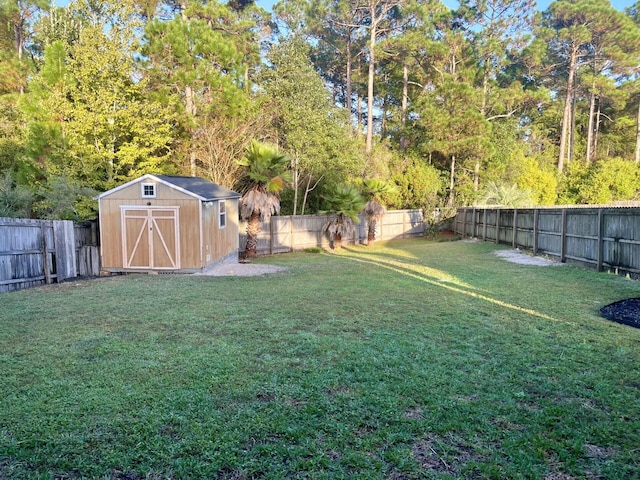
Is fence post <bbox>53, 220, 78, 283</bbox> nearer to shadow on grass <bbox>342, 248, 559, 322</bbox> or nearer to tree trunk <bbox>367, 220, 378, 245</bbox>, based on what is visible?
shadow on grass <bbox>342, 248, 559, 322</bbox>

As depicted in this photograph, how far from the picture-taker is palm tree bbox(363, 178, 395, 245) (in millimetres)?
18297

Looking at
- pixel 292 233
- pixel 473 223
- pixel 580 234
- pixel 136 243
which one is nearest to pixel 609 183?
pixel 473 223

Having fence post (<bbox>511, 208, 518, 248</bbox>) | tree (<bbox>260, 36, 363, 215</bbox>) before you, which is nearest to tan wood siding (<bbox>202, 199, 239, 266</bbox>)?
tree (<bbox>260, 36, 363, 215</bbox>)

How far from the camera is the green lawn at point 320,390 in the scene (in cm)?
247

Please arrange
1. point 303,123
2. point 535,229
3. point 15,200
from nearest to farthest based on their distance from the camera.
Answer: point 15,200 < point 535,229 < point 303,123

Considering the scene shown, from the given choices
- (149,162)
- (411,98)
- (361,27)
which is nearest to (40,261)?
(149,162)

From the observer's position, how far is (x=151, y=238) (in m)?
10.5

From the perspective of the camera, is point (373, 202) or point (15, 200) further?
point (373, 202)

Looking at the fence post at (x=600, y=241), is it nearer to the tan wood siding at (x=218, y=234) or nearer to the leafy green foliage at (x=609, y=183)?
the tan wood siding at (x=218, y=234)

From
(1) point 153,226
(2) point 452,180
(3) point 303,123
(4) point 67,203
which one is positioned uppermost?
(3) point 303,123

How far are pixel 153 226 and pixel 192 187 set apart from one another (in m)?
1.43

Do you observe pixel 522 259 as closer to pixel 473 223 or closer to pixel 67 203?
pixel 473 223

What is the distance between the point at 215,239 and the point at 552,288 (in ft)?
26.9

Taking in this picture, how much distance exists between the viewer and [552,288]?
777 centimetres
